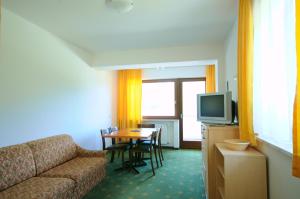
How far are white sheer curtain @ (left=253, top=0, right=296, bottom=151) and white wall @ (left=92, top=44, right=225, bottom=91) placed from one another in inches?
78.9

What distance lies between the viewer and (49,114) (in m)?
3.23

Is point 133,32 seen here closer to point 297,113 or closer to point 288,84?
point 288,84

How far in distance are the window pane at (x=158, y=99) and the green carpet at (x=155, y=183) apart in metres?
1.99

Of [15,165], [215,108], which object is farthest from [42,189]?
[215,108]

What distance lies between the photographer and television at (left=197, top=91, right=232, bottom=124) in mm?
2500

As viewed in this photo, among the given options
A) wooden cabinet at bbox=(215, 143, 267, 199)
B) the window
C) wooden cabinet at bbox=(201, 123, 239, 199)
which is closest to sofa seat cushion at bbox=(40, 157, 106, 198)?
wooden cabinet at bbox=(201, 123, 239, 199)

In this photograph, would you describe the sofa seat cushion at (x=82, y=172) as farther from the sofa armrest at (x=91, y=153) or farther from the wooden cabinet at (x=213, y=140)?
the wooden cabinet at (x=213, y=140)

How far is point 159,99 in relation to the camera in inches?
230

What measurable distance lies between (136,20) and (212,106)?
1746 mm

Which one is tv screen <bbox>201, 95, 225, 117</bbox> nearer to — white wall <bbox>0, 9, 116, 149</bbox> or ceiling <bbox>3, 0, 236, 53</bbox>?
ceiling <bbox>3, 0, 236, 53</bbox>

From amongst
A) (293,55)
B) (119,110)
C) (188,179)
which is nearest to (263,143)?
(293,55)

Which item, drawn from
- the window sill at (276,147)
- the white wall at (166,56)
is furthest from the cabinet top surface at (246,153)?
the white wall at (166,56)

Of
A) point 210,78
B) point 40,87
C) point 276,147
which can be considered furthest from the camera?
point 210,78

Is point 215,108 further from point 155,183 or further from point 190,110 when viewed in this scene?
point 190,110
